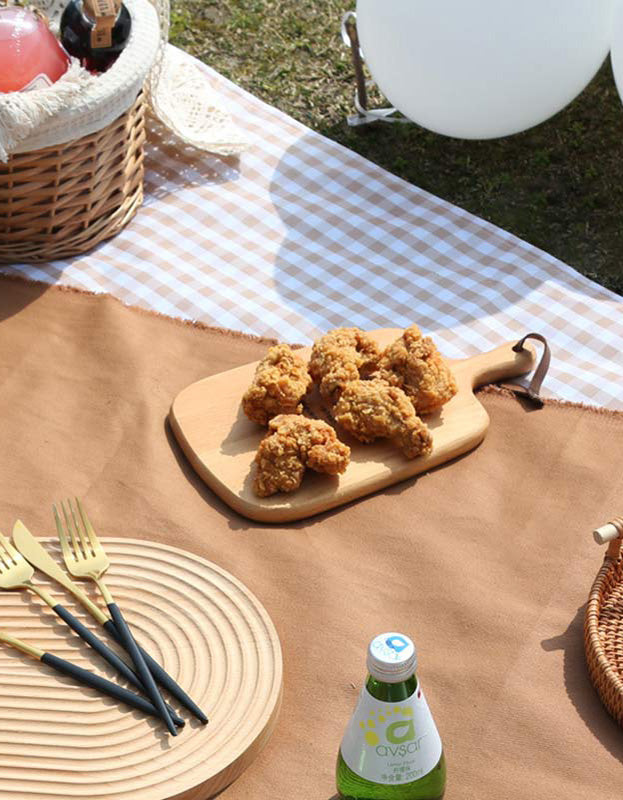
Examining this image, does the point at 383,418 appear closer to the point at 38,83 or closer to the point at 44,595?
the point at 44,595

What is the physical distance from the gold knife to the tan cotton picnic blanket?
77 mm

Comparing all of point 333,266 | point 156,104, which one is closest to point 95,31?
point 156,104

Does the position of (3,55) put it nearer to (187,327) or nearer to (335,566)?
(187,327)

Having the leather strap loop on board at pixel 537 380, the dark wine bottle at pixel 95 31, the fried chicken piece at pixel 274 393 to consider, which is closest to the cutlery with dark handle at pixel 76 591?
the fried chicken piece at pixel 274 393

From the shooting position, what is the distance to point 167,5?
1870 mm

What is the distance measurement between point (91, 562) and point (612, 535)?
0.54 metres

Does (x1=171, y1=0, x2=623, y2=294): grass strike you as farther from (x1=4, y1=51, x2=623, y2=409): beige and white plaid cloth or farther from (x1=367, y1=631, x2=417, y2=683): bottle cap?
(x1=367, y1=631, x2=417, y2=683): bottle cap

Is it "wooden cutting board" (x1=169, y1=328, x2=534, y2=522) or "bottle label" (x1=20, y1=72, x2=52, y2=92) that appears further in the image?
"bottle label" (x1=20, y1=72, x2=52, y2=92)

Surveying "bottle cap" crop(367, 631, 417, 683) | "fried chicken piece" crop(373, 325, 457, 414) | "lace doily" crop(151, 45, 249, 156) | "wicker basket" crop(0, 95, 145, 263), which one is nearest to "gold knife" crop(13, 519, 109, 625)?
"bottle cap" crop(367, 631, 417, 683)

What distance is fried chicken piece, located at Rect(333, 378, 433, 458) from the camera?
135cm

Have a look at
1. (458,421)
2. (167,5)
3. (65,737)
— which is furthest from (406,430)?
(167,5)

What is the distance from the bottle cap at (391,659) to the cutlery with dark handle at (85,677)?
27cm

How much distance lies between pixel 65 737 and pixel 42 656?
0.09 metres

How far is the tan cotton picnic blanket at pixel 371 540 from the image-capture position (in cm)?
111
